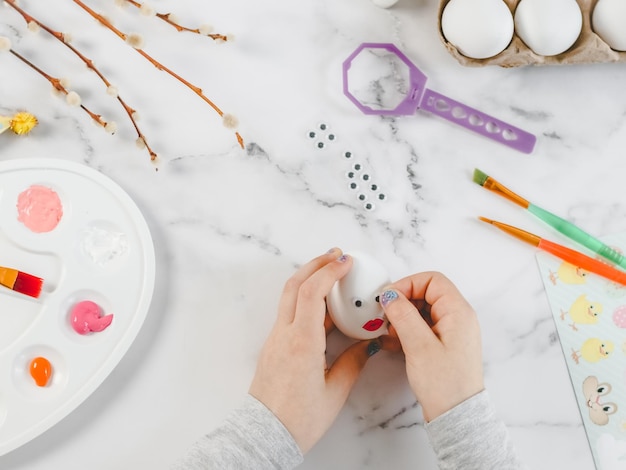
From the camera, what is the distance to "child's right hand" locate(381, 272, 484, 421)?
64 cm

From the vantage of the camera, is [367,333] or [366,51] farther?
[366,51]

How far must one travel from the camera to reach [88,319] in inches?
27.2

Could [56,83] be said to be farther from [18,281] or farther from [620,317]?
[620,317]

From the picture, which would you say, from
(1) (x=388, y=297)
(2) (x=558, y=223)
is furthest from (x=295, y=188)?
(2) (x=558, y=223)

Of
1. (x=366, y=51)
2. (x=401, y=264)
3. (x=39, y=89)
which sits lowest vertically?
(x=401, y=264)

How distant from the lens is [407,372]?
67 cm

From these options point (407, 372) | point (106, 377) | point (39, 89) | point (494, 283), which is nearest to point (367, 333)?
point (407, 372)

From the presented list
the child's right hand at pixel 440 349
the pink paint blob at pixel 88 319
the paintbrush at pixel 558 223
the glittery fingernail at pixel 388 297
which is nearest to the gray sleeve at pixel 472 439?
the child's right hand at pixel 440 349

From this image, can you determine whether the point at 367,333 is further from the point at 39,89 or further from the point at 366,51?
the point at 39,89

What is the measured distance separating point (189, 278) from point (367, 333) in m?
0.20

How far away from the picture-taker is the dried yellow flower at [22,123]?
2.39ft

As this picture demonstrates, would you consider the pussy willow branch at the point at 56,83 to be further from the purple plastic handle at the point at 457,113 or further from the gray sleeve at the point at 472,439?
the gray sleeve at the point at 472,439

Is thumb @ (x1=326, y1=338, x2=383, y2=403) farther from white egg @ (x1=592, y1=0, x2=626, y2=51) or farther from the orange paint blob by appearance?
white egg @ (x1=592, y1=0, x2=626, y2=51)

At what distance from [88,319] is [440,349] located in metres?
0.35
